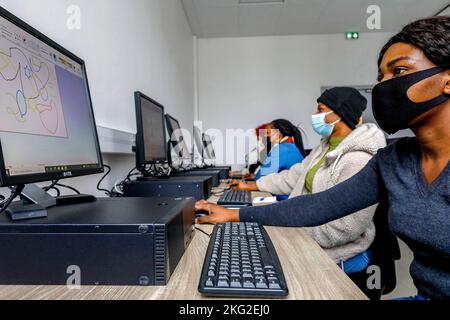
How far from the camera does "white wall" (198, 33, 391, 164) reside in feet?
14.5

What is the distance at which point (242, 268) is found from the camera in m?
0.52

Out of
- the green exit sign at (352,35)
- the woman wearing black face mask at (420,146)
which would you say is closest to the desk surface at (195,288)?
the woman wearing black face mask at (420,146)

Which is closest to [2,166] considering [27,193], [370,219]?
[27,193]

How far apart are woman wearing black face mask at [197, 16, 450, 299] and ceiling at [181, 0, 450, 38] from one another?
3.14m

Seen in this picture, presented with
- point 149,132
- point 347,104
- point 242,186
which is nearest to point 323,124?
point 347,104

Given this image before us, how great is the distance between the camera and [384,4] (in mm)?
3598

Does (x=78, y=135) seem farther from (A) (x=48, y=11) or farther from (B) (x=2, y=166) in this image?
(A) (x=48, y=11)

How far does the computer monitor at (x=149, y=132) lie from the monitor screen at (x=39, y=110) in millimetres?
→ 294

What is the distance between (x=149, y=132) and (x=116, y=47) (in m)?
0.55

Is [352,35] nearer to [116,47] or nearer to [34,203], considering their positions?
[116,47]

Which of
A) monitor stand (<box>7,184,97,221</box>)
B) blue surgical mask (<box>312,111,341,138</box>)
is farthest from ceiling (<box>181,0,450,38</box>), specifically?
monitor stand (<box>7,184,97,221</box>)

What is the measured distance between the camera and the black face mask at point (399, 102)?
68 cm
